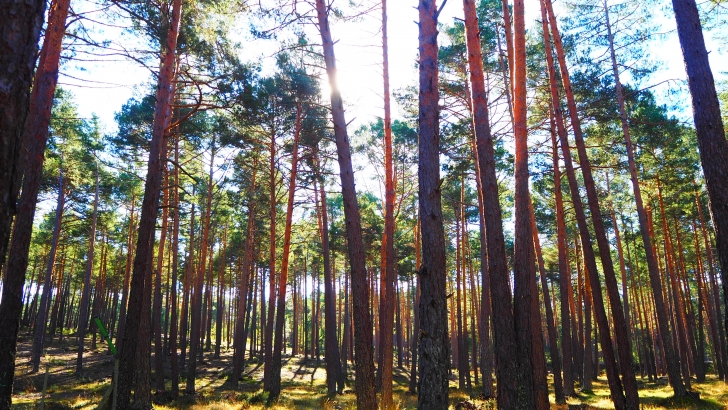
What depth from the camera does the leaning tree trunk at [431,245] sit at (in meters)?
5.38

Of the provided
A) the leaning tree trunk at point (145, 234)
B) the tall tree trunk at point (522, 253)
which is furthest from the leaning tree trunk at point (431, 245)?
Result: the leaning tree trunk at point (145, 234)

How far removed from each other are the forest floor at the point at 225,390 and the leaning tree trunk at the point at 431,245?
6.81m

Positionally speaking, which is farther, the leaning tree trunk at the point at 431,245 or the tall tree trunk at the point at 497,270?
the tall tree trunk at the point at 497,270

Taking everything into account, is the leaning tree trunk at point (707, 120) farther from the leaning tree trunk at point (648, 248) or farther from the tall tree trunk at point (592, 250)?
the leaning tree trunk at point (648, 248)

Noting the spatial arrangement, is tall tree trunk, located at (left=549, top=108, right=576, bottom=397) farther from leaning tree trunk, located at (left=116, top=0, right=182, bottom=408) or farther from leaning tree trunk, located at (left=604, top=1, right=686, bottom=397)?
leaning tree trunk, located at (left=116, top=0, right=182, bottom=408)

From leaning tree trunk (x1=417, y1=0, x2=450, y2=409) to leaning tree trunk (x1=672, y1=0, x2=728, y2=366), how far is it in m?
3.57

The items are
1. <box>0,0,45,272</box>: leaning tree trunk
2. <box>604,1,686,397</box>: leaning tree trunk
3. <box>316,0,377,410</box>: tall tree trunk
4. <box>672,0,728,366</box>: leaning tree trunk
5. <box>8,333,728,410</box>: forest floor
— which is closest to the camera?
<box>0,0,45,272</box>: leaning tree trunk

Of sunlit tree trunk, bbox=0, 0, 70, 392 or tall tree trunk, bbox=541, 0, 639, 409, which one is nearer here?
sunlit tree trunk, bbox=0, 0, 70, 392

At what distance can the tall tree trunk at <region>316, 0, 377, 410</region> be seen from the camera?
7762 mm

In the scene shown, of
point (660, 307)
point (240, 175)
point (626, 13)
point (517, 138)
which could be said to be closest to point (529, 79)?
point (626, 13)

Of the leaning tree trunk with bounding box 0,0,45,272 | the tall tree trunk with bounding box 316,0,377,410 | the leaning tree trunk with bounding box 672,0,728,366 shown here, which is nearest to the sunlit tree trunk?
the leaning tree trunk with bounding box 0,0,45,272

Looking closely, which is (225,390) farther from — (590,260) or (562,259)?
(590,260)

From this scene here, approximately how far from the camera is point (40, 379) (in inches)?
774

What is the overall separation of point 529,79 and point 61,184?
22.1 m
